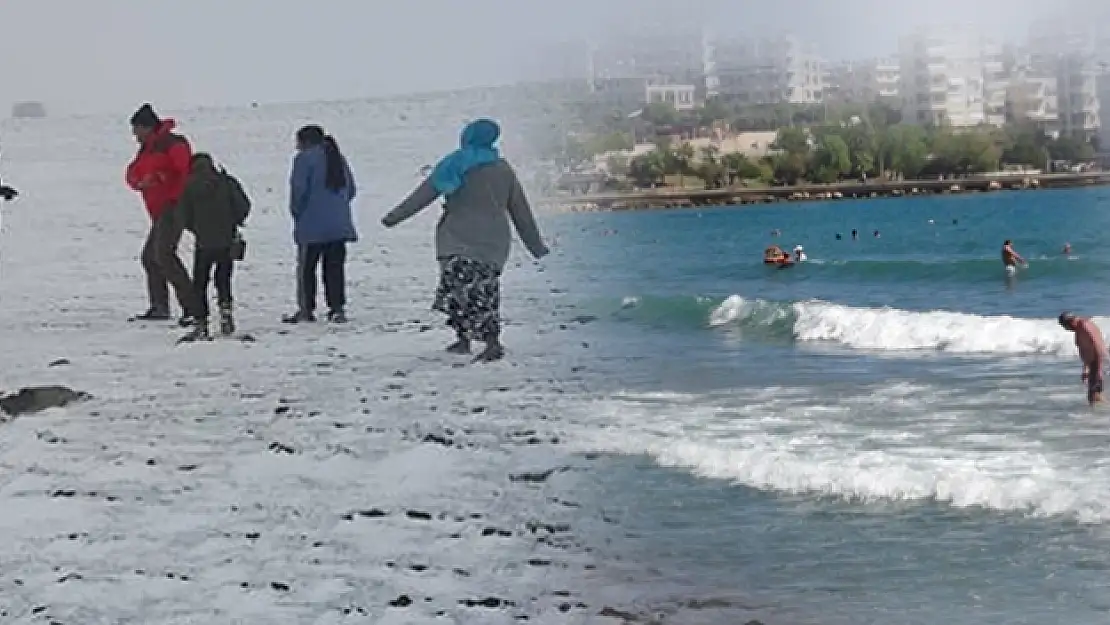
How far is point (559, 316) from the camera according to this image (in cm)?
902

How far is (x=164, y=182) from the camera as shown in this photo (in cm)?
775

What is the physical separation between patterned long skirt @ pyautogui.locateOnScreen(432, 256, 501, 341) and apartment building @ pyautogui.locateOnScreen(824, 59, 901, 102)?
7701mm

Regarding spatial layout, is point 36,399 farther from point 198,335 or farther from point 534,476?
point 534,476

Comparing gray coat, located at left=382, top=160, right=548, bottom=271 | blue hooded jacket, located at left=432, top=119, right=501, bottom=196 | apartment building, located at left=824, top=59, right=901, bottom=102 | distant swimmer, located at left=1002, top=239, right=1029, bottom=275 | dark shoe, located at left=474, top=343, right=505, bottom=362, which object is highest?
apartment building, located at left=824, top=59, right=901, bottom=102

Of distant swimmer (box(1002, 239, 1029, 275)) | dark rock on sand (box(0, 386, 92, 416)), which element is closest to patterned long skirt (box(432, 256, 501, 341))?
dark rock on sand (box(0, 386, 92, 416))

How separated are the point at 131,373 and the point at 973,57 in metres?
9.77

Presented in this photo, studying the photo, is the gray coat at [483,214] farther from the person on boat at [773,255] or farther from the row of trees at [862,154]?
the person on boat at [773,255]

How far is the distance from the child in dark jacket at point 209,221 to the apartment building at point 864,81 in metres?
7.52

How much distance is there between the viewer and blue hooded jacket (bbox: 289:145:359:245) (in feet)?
25.0

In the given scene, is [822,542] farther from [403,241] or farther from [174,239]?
[403,241]

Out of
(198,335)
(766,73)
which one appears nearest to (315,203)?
(198,335)

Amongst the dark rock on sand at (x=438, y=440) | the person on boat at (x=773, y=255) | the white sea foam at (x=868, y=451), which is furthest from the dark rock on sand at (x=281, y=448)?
the person on boat at (x=773, y=255)

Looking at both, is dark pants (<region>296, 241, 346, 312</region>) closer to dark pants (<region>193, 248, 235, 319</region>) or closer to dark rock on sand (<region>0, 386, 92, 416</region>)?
dark pants (<region>193, 248, 235, 319</region>)

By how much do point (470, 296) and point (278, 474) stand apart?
2296mm
